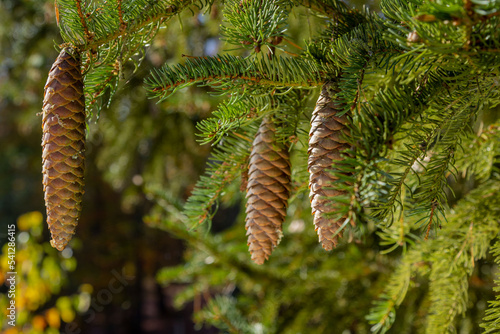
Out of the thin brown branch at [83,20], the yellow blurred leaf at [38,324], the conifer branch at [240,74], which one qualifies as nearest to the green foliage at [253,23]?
the conifer branch at [240,74]

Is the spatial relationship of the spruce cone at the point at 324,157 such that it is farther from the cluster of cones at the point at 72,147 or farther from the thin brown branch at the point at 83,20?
the thin brown branch at the point at 83,20

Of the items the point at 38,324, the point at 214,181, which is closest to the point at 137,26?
the point at 214,181

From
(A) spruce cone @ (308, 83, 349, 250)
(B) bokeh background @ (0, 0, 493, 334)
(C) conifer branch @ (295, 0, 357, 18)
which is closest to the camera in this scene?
(A) spruce cone @ (308, 83, 349, 250)

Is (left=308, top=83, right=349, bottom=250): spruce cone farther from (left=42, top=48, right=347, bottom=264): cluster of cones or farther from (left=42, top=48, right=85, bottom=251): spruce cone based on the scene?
(left=42, top=48, right=85, bottom=251): spruce cone

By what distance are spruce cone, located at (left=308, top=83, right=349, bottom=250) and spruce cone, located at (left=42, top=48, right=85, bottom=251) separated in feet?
0.66

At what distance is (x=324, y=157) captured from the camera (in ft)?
1.12

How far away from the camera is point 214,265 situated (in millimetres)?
1117

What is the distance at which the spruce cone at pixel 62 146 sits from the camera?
352 mm

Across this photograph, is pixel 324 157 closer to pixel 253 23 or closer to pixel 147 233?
pixel 253 23

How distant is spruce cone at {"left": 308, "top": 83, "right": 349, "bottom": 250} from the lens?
33 cm

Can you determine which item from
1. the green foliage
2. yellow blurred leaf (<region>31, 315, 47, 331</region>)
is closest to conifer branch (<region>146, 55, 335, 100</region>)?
the green foliage

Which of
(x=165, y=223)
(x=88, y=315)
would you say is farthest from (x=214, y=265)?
(x=88, y=315)

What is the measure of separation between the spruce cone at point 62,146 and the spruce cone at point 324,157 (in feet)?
0.66

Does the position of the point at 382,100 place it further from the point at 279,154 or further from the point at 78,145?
the point at 78,145
